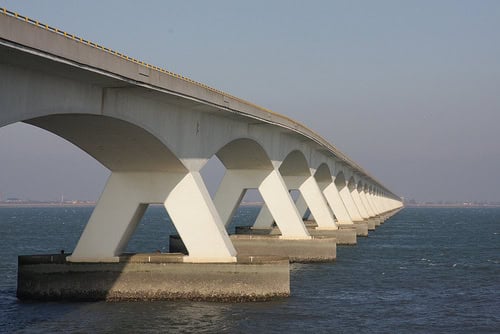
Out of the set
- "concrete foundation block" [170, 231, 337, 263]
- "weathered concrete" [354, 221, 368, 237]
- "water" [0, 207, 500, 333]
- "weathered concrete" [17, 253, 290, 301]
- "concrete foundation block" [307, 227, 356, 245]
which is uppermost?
"weathered concrete" [354, 221, 368, 237]

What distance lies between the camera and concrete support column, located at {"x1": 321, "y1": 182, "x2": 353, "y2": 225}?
86.8 metres

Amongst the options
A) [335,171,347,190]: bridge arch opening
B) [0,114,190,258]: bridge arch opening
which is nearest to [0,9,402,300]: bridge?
[0,114,190,258]: bridge arch opening

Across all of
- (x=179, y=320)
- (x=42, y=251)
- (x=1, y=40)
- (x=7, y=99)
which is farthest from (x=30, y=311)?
(x=42, y=251)

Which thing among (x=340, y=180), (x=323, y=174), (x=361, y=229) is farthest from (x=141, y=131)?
(x=340, y=180)

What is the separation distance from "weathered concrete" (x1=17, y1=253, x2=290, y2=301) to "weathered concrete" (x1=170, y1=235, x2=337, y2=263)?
18747mm

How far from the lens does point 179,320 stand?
1203 inches

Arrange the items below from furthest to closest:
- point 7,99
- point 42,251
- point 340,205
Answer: point 340,205, point 42,251, point 7,99

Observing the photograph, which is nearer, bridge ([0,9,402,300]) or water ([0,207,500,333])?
bridge ([0,9,402,300])

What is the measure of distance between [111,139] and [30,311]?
27.7 ft

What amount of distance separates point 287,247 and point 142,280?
21.9m

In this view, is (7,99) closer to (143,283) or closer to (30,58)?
(30,58)

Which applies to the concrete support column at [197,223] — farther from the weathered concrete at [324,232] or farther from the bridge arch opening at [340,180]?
the bridge arch opening at [340,180]

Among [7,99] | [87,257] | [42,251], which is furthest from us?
→ [42,251]

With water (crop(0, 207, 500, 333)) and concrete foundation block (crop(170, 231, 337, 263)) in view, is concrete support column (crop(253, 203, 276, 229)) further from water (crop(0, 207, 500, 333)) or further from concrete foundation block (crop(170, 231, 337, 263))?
water (crop(0, 207, 500, 333))
